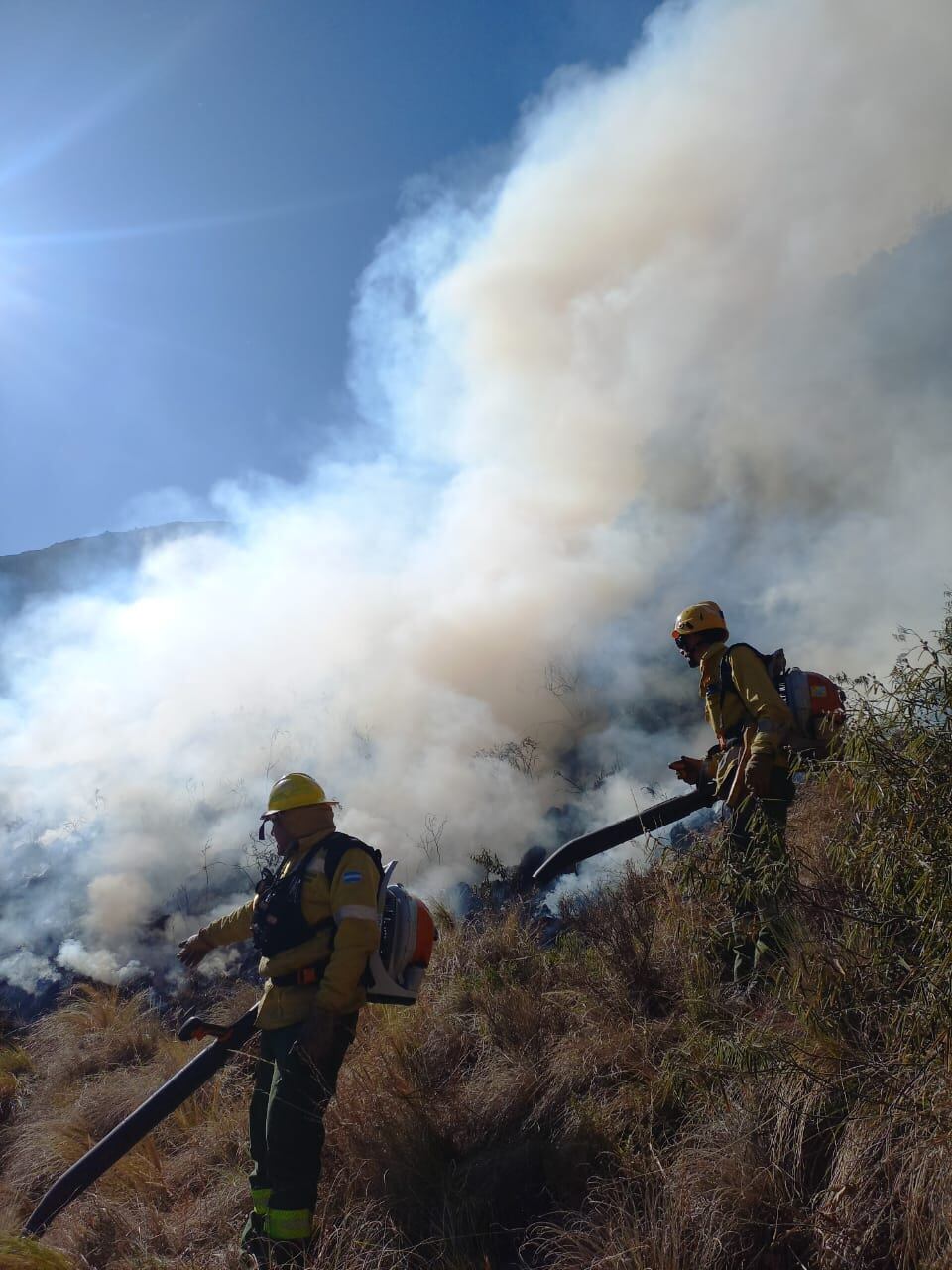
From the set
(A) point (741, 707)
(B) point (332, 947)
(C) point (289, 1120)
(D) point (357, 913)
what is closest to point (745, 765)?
(A) point (741, 707)

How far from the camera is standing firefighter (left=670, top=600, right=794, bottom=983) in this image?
2.56m

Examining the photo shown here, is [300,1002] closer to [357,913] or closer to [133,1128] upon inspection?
[357,913]

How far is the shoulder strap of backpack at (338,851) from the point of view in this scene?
322 cm

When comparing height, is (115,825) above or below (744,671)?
above

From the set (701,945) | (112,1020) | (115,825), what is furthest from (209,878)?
(701,945)

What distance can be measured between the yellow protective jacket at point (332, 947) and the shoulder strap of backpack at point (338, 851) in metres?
0.02

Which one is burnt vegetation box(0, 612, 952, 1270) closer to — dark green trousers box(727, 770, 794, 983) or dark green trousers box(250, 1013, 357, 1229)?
dark green trousers box(727, 770, 794, 983)

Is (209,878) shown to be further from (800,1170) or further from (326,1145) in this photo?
(800,1170)

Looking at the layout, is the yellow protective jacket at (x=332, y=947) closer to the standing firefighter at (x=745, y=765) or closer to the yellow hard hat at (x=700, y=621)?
the standing firefighter at (x=745, y=765)

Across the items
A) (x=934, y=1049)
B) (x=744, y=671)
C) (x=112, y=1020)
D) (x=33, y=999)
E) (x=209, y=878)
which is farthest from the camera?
(x=209, y=878)

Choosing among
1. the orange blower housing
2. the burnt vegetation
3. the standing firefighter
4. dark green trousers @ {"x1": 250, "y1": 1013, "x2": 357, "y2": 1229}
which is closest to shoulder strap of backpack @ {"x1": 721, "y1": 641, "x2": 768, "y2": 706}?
the standing firefighter

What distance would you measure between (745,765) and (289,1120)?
7.62ft

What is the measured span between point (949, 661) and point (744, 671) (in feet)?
5.74

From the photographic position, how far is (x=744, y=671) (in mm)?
3859
